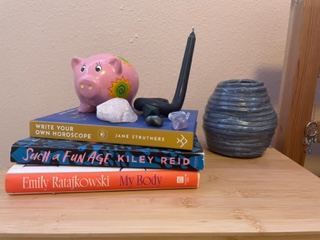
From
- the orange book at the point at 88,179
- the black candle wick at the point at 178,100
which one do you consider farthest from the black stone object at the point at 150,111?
the orange book at the point at 88,179

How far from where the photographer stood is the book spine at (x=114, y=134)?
1.37ft

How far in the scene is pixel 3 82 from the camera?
0.73 m

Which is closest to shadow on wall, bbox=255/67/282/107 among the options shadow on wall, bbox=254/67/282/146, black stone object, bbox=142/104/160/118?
shadow on wall, bbox=254/67/282/146

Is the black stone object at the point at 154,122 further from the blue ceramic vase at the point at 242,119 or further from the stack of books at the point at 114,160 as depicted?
the blue ceramic vase at the point at 242,119

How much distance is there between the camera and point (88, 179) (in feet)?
1.32

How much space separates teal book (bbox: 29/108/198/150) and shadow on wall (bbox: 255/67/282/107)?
376 mm

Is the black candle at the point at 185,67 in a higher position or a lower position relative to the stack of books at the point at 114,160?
higher

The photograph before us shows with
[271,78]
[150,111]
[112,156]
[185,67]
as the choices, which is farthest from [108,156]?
[271,78]

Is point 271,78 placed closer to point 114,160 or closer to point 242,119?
point 242,119

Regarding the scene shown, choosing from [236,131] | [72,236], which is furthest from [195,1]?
[72,236]

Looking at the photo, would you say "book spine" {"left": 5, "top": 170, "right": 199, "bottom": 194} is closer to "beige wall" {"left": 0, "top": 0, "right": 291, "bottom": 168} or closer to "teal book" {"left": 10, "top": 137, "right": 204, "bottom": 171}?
"teal book" {"left": 10, "top": 137, "right": 204, "bottom": 171}

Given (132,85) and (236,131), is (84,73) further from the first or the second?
(236,131)

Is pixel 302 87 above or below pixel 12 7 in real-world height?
below

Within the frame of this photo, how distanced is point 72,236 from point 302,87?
53cm
